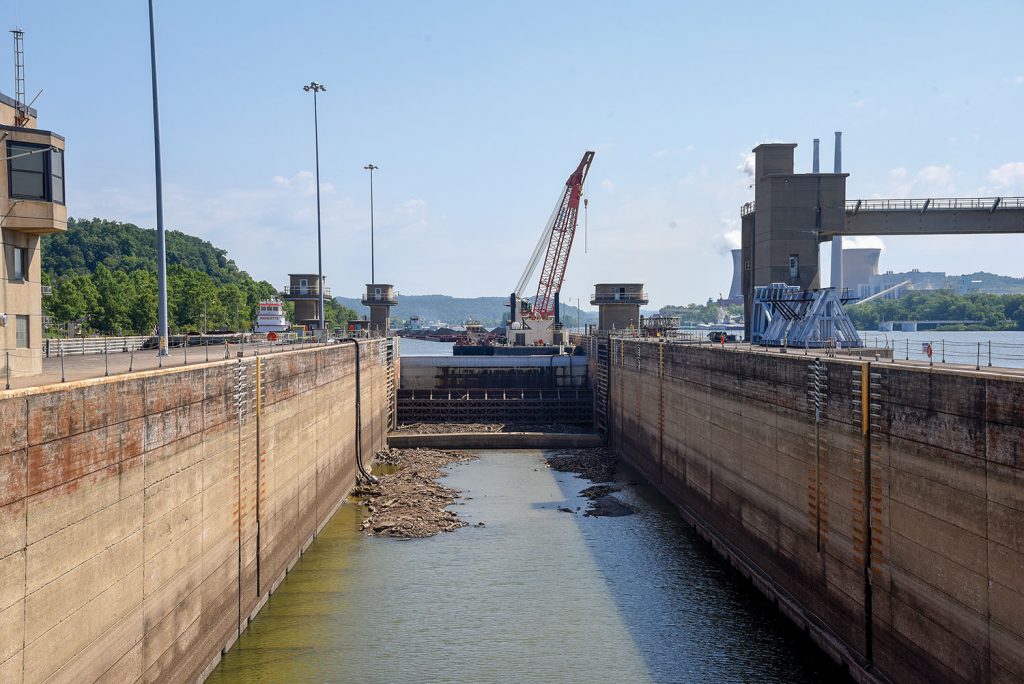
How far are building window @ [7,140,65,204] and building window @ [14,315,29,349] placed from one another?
3.59m

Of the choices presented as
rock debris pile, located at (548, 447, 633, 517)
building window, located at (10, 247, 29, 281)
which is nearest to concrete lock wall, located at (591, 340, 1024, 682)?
rock debris pile, located at (548, 447, 633, 517)

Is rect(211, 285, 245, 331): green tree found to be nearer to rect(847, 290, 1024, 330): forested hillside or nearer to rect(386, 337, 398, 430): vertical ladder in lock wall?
rect(386, 337, 398, 430): vertical ladder in lock wall

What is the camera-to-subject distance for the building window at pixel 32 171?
24.8 metres

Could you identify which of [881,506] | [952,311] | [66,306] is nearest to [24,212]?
[881,506]

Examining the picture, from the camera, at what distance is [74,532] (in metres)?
15.0

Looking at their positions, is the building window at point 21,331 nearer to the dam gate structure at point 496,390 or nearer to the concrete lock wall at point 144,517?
the concrete lock wall at point 144,517

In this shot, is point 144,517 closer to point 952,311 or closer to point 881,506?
point 881,506

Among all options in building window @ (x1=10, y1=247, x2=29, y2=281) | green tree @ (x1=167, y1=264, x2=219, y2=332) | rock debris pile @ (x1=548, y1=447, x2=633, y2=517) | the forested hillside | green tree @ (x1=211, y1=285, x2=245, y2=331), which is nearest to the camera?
building window @ (x1=10, y1=247, x2=29, y2=281)

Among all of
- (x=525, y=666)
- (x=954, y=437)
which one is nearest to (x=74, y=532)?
(x=525, y=666)

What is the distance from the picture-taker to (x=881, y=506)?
831 inches

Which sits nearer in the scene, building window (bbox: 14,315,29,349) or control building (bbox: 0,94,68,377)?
control building (bbox: 0,94,68,377)

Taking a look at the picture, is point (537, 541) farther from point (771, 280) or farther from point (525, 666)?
point (771, 280)

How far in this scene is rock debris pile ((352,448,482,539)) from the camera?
3941 centimetres

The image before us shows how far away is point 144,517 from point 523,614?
46.4 ft
